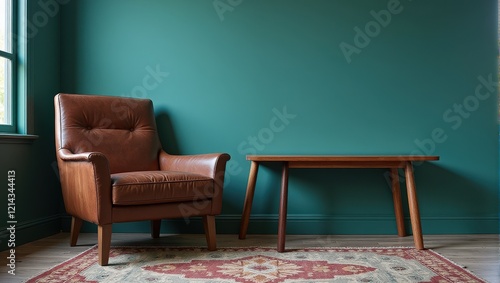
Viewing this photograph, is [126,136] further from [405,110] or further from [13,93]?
[405,110]

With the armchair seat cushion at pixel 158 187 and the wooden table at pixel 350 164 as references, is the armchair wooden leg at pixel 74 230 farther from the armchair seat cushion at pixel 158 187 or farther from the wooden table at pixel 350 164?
the wooden table at pixel 350 164

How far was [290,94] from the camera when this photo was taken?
10.4ft

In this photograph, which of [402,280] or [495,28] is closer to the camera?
[402,280]

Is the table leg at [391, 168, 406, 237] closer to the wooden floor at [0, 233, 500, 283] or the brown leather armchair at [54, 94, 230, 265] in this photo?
the wooden floor at [0, 233, 500, 283]

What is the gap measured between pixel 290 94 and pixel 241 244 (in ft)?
3.52

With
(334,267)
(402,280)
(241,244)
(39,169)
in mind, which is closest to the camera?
(402,280)

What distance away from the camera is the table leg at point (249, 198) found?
294 cm

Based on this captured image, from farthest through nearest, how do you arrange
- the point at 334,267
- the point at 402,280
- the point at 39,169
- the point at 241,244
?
the point at 39,169 → the point at 241,244 → the point at 334,267 → the point at 402,280

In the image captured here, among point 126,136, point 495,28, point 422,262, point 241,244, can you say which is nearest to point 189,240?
point 241,244

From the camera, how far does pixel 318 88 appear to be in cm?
315

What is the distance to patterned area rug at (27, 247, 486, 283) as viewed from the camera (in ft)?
6.66

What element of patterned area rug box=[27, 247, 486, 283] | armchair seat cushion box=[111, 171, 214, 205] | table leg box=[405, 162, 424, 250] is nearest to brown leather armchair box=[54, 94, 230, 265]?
armchair seat cushion box=[111, 171, 214, 205]

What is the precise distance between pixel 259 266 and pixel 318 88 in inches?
55.3

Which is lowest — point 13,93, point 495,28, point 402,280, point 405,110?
point 402,280
